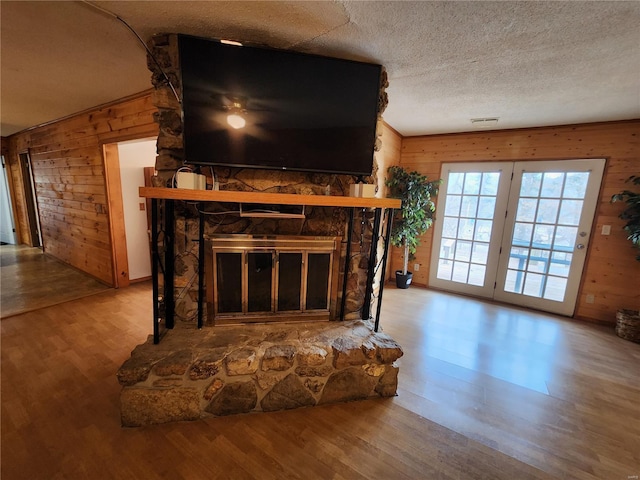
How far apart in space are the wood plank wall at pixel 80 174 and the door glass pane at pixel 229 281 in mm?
1687

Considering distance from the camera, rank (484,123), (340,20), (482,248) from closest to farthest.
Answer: (340,20), (484,123), (482,248)

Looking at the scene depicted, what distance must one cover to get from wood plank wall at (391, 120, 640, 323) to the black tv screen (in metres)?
2.60

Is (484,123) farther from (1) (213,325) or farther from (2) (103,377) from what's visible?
(2) (103,377)

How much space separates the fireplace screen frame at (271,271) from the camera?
186 cm

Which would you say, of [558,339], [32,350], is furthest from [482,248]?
[32,350]

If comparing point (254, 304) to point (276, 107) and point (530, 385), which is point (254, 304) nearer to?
point (276, 107)

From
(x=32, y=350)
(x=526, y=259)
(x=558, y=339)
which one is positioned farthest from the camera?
(x=526, y=259)

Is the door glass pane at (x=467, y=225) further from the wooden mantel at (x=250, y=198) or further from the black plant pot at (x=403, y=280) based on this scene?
the wooden mantel at (x=250, y=198)

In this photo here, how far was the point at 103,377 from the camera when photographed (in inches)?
73.7

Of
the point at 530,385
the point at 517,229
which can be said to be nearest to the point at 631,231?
the point at 517,229

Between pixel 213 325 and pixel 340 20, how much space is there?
2.09m

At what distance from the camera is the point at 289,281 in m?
2.02

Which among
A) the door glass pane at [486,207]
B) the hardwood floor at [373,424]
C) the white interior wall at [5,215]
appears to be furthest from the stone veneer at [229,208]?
the white interior wall at [5,215]

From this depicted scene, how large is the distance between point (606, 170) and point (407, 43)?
3007 millimetres
